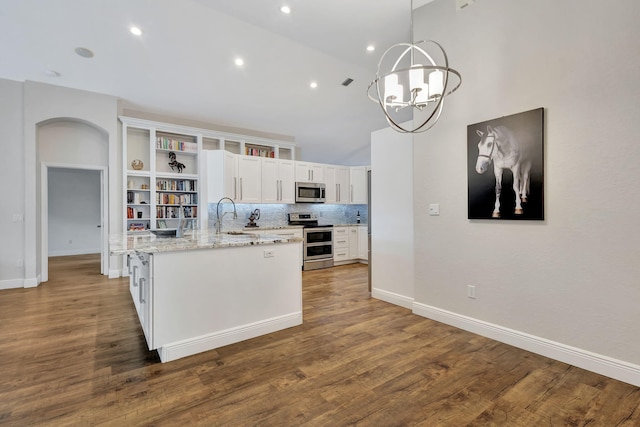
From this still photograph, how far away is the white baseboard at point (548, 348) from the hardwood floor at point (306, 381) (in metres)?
0.06

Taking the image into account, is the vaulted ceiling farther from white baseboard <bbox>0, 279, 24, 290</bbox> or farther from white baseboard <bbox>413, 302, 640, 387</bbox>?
white baseboard <bbox>413, 302, 640, 387</bbox>

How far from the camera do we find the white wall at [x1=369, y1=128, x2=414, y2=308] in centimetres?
364

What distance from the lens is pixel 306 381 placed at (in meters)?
2.09

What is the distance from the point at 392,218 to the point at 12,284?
235 inches

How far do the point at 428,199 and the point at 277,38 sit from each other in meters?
3.17

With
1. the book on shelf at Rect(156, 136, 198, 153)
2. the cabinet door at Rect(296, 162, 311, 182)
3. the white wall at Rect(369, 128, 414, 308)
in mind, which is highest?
the book on shelf at Rect(156, 136, 198, 153)

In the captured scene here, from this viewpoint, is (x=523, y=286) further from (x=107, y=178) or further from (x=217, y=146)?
(x=107, y=178)

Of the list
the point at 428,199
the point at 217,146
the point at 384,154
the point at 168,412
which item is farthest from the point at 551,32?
the point at 217,146

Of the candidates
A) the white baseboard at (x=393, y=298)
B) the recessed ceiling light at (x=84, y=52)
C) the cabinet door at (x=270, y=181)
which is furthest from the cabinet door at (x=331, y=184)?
the recessed ceiling light at (x=84, y=52)

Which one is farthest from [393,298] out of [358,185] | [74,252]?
[74,252]

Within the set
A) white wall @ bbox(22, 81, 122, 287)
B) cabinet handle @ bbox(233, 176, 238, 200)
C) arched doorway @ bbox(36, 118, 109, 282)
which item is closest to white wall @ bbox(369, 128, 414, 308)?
cabinet handle @ bbox(233, 176, 238, 200)

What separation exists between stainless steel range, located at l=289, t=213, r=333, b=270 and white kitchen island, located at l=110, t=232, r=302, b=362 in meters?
2.97

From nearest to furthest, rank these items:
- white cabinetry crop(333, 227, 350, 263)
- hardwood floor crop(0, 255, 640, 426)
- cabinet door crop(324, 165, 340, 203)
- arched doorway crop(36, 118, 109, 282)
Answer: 1. hardwood floor crop(0, 255, 640, 426)
2. arched doorway crop(36, 118, 109, 282)
3. white cabinetry crop(333, 227, 350, 263)
4. cabinet door crop(324, 165, 340, 203)

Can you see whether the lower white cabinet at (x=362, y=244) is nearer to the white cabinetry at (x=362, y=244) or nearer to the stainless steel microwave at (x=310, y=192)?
the white cabinetry at (x=362, y=244)
